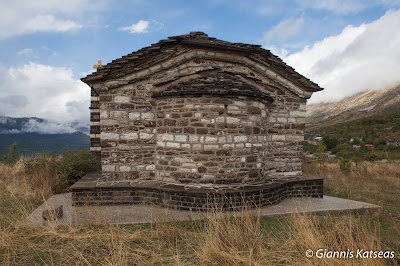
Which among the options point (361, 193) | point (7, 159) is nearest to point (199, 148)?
point (361, 193)

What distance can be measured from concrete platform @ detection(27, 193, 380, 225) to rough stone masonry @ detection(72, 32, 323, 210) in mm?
286

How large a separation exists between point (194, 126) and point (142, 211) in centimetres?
234

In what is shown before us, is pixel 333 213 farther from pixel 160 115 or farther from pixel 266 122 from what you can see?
pixel 160 115

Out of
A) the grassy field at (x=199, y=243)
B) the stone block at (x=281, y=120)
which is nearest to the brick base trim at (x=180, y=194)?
the grassy field at (x=199, y=243)

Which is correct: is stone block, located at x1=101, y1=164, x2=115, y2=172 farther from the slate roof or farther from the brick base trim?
the slate roof

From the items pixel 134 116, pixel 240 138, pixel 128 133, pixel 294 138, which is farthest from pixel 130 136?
pixel 294 138

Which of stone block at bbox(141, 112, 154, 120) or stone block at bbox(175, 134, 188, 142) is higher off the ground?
stone block at bbox(141, 112, 154, 120)

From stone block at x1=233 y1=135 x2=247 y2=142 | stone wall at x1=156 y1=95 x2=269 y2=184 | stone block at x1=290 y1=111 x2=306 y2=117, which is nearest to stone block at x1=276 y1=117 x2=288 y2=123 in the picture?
stone block at x1=290 y1=111 x2=306 y2=117

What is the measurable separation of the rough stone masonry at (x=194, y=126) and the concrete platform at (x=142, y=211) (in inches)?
11.2

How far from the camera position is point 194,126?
286 inches

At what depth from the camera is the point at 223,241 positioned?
165 inches

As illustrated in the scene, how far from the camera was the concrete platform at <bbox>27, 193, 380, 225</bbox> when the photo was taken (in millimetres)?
5836

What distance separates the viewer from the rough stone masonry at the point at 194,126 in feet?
23.6

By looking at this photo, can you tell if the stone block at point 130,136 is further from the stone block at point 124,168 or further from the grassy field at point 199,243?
the grassy field at point 199,243
